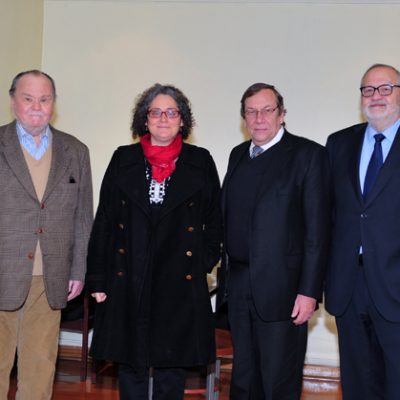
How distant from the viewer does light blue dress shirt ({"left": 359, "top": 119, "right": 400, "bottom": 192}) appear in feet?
9.87

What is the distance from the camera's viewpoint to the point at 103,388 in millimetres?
4480

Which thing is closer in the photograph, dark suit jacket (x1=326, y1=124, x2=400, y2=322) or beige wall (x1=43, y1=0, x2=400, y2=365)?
dark suit jacket (x1=326, y1=124, x2=400, y2=322)

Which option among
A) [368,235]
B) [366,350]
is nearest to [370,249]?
[368,235]

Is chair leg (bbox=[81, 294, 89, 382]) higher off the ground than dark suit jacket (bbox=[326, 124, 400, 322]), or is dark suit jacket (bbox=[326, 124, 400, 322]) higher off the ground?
dark suit jacket (bbox=[326, 124, 400, 322])

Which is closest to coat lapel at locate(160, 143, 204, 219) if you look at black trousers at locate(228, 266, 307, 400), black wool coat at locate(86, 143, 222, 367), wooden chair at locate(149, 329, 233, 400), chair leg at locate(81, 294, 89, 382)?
black wool coat at locate(86, 143, 222, 367)

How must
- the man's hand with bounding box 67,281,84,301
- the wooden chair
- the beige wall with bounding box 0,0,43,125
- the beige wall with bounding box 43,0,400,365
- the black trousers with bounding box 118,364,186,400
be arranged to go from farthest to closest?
the beige wall with bounding box 43,0,400,365, the beige wall with bounding box 0,0,43,125, the wooden chair, the man's hand with bounding box 67,281,84,301, the black trousers with bounding box 118,364,186,400

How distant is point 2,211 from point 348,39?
3.11 metres

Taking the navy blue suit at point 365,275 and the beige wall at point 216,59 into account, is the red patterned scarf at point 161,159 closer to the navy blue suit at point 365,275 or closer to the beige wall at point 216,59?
the navy blue suit at point 365,275

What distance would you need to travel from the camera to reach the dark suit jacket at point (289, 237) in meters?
3.01

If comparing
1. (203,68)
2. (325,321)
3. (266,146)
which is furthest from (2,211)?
(325,321)

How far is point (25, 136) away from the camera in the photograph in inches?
123

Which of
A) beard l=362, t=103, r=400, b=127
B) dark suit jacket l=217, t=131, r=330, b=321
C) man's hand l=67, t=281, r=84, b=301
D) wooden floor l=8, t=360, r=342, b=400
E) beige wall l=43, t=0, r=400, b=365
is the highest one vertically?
beige wall l=43, t=0, r=400, b=365

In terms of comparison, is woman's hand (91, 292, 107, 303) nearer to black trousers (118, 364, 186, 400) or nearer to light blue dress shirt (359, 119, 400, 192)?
black trousers (118, 364, 186, 400)

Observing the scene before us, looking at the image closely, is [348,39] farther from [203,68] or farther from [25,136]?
[25,136]
